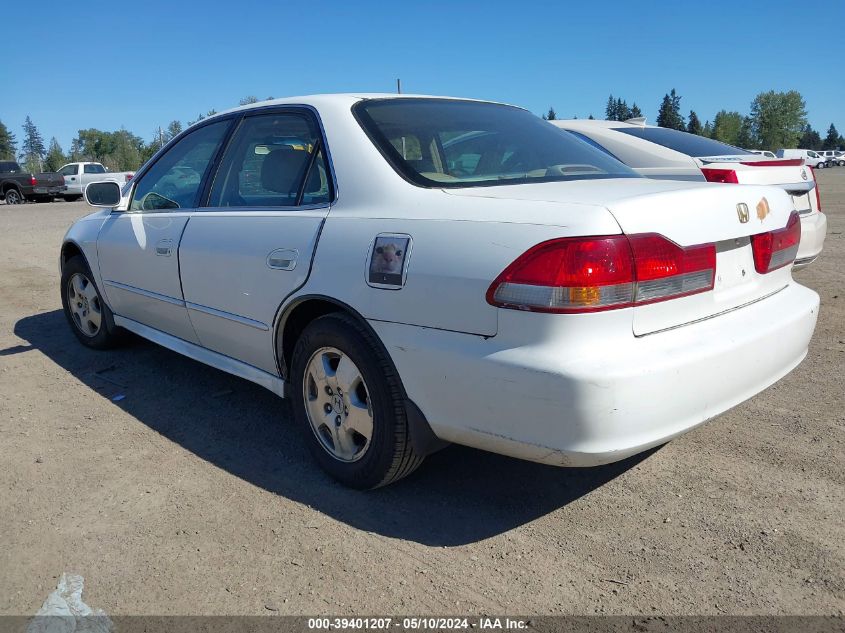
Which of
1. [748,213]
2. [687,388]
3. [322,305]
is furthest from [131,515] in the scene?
[748,213]

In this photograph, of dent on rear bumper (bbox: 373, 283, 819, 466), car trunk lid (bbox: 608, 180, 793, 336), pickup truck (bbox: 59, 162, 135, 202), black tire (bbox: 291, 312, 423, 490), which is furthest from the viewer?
pickup truck (bbox: 59, 162, 135, 202)

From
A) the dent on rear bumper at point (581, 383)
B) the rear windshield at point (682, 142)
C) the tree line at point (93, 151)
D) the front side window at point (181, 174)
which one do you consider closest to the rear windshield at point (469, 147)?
the dent on rear bumper at point (581, 383)

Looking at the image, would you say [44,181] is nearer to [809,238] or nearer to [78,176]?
[78,176]

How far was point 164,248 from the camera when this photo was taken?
3873 millimetres

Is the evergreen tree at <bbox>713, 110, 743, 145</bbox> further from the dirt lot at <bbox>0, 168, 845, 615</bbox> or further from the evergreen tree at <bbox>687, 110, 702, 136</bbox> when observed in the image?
the dirt lot at <bbox>0, 168, 845, 615</bbox>

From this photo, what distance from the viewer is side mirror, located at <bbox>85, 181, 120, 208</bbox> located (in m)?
4.55

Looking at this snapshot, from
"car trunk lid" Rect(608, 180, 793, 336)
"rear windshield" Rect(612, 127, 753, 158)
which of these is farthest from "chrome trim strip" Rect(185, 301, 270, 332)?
"rear windshield" Rect(612, 127, 753, 158)

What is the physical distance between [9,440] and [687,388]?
3251mm

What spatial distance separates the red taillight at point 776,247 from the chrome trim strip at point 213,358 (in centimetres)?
209

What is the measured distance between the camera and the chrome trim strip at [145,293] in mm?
3841

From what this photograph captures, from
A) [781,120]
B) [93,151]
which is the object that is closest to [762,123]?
[781,120]

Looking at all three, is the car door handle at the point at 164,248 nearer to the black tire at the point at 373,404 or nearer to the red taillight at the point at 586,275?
the black tire at the point at 373,404

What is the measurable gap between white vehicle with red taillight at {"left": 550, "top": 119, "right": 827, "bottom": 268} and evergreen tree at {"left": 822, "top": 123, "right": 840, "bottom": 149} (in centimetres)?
13945

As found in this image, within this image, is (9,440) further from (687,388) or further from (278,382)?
(687,388)
